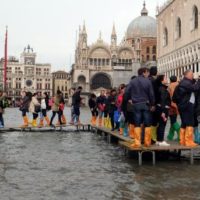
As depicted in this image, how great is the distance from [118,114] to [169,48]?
58.7m

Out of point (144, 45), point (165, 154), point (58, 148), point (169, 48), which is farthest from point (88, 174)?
point (144, 45)

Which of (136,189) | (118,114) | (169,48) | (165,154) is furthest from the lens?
(169,48)

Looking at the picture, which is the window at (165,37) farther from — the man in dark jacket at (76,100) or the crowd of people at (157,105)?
the crowd of people at (157,105)

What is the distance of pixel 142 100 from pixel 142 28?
113122mm

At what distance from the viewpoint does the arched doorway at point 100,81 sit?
110 m

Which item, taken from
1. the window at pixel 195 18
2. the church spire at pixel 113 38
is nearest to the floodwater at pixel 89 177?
the window at pixel 195 18

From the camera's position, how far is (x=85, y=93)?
10431 cm

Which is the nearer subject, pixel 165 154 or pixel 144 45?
pixel 165 154

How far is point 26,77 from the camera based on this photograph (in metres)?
157

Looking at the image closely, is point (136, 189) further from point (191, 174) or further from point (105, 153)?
point (105, 153)

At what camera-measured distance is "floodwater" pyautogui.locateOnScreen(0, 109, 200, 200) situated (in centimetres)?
732

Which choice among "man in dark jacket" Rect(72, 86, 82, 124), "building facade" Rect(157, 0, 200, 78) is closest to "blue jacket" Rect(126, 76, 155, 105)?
"man in dark jacket" Rect(72, 86, 82, 124)

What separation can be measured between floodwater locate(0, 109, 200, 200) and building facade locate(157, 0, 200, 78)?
4881 centimetres

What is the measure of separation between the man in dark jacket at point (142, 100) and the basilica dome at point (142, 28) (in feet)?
365
